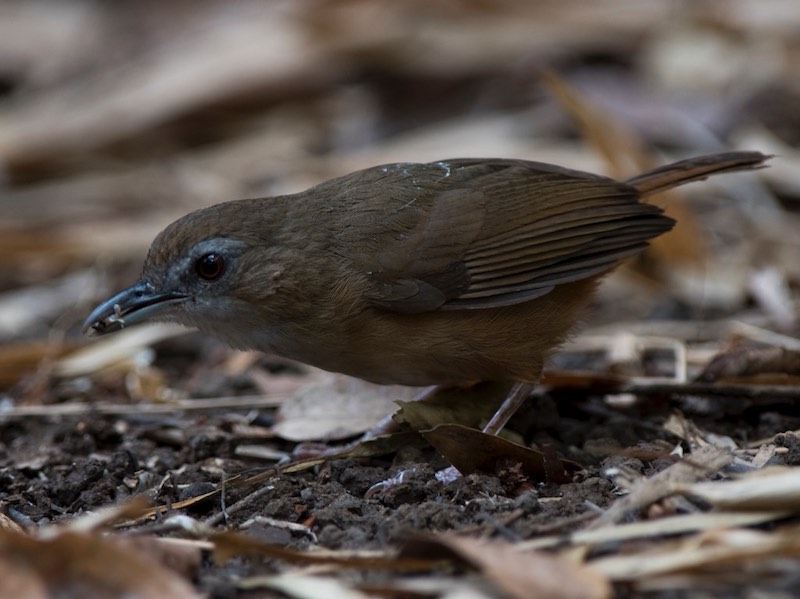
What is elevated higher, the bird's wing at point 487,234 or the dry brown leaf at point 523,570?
the bird's wing at point 487,234

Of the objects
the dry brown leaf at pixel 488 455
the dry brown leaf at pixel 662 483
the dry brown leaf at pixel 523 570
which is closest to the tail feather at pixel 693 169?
the dry brown leaf at pixel 488 455

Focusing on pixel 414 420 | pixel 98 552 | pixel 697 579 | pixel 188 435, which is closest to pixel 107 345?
pixel 188 435

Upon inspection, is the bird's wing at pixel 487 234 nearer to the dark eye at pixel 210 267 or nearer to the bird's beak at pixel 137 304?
the dark eye at pixel 210 267

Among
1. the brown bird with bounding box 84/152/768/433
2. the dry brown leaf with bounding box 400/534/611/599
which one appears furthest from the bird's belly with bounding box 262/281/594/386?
the dry brown leaf with bounding box 400/534/611/599

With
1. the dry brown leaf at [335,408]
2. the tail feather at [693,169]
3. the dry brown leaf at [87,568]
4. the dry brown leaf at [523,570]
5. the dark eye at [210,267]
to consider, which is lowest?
the dry brown leaf at [335,408]

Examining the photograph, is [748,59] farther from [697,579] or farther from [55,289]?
[697,579]

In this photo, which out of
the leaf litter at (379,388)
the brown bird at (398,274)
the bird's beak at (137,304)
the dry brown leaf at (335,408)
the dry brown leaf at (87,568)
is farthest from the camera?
the dry brown leaf at (335,408)
